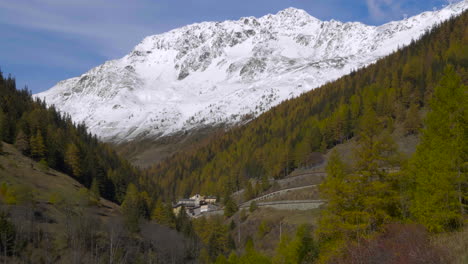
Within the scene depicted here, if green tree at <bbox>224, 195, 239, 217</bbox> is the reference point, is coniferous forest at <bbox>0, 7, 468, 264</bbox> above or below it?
above

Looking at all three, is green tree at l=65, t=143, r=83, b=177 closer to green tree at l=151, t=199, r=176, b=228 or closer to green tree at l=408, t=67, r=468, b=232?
green tree at l=151, t=199, r=176, b=228

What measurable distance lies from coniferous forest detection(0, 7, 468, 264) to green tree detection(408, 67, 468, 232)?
0.24ft

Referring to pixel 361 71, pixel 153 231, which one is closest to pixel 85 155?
pixel 153 231

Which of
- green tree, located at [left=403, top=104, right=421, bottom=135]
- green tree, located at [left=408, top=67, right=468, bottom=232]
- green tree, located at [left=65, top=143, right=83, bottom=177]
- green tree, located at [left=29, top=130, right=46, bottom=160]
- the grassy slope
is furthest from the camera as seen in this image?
green tree, located at [left=403, top=104, right=421, bottom=135]

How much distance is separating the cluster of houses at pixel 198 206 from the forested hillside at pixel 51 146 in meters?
19.8

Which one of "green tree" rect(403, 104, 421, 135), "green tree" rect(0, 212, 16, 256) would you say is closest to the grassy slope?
"green tree" rect(0, 212, 16, 256)

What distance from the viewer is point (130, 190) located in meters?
104

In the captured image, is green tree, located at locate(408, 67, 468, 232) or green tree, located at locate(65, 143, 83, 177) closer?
green tree, located at locate(408, 67, 468, 232)

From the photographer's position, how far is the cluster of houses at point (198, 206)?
12589cm

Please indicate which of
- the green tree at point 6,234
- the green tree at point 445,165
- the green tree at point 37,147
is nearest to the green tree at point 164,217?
the green tree at point 37,147

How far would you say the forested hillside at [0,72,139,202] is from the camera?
95000 millimetres

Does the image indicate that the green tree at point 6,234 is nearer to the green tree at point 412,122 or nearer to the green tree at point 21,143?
the green tree at point 21,143

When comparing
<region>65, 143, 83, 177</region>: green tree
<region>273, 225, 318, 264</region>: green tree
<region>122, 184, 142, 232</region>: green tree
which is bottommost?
<region>273, 225, 318, 264</region>: green tree

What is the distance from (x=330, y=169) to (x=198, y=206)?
10707 centimetres
